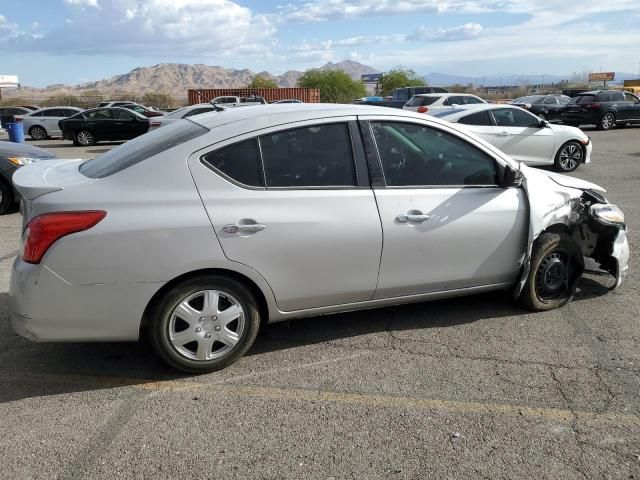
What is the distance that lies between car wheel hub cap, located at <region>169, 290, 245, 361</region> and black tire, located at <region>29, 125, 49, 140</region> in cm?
2498

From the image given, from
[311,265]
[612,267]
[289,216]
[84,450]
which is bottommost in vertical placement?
[84,450]

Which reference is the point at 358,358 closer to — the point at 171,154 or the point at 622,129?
the point at 171,154

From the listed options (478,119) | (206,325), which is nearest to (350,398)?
(206,325)

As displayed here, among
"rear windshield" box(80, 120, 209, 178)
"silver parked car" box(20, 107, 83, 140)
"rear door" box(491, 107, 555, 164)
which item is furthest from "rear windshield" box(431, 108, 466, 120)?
"silver parked car" box(20, 107, 83, 140)

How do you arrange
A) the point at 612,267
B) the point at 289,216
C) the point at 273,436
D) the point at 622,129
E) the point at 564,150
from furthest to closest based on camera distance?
the point at 622,129 → the point at 564,150 → the point at 612,267 → the point at 289,216 → the point at 273,436

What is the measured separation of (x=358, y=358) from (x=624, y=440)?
5.33 ft

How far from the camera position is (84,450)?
288 cm

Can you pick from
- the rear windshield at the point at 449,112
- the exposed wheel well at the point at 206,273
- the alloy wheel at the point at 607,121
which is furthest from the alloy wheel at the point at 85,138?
the alloy wheel at the point at 607,121

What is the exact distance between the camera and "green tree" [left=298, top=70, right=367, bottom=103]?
186 ft

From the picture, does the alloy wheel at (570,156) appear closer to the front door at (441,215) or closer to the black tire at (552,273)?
the black tire at (552,273)

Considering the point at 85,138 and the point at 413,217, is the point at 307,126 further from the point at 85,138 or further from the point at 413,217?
the point at 85,138

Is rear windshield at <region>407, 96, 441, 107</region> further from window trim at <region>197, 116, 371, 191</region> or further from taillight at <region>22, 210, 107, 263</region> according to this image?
taillight at <region>22, 210, 107, 263</region>

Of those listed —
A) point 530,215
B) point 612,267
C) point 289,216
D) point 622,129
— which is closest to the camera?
point 289,216

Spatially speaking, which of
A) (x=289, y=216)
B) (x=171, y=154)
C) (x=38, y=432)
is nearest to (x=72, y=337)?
(x=38, y=432)
